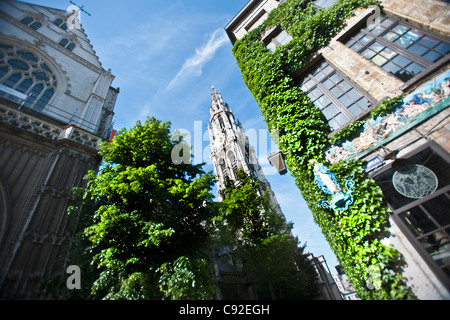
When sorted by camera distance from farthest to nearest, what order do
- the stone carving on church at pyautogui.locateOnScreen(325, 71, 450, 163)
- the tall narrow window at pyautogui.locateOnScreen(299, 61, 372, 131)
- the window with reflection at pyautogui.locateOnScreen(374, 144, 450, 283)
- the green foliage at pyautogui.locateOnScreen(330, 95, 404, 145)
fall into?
the tall narrow window at pyautogui.locateOnScreen(299, 61, 372, 131) → the green foliage at pyautogui.locateOnScreen(330, 95, 404, 145) → the stone carving on church at pyautogui.locateOnScreen(325, 71, 450, 163) → the window with reflection at pyautogui.locateOnScreen(374, 144, 450, 283)

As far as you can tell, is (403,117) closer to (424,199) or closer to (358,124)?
(358,124)

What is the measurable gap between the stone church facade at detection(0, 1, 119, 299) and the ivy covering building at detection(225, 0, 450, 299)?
8.34m

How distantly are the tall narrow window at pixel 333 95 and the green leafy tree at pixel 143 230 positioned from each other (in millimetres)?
5099

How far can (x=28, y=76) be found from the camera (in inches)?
430

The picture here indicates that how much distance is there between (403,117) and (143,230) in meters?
7.70

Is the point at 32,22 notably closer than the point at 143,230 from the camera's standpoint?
No

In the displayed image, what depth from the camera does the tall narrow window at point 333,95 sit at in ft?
21.1

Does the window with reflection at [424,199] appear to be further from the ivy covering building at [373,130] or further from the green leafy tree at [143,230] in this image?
the green leafy tree at [143,230]

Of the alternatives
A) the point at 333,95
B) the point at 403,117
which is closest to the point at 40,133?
the point at 333,95

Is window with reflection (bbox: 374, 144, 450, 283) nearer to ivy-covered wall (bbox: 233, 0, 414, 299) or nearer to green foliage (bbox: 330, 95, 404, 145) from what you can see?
ivy-covered wall (bbox: 233, 0, 414, 299)

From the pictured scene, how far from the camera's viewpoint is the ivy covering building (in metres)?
4.38

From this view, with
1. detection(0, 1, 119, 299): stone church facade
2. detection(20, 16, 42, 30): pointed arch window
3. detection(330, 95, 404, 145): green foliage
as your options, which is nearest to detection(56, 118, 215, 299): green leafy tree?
detection(0, 1, 119, 299): stone church facade

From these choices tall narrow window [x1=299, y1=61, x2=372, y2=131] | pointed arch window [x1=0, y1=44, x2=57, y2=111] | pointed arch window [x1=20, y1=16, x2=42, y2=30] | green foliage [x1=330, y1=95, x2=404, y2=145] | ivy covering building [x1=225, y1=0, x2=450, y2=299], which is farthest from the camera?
pointed arch window [x1=20, y1=16, x2=42, y2=30]

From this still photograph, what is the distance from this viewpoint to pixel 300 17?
29.5 ft
